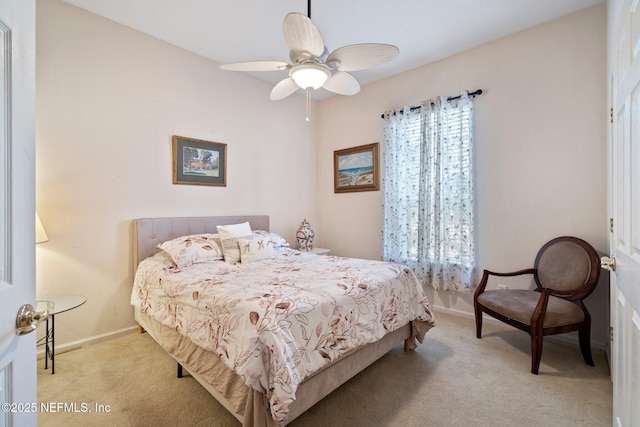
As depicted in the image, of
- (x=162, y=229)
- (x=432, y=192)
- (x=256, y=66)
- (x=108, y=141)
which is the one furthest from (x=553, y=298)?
(x=108, y=141)

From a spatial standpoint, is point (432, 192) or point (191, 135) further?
point (432, 192)

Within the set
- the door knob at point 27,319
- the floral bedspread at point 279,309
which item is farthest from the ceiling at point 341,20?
the door knob at point 27,319

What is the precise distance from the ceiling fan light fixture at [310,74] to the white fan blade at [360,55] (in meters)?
0.11

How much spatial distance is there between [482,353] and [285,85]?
2.86 meters

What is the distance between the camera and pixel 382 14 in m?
2.57

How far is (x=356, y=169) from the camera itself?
13.7ft

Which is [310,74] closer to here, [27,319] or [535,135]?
[27,319]

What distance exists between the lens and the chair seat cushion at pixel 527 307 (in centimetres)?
213

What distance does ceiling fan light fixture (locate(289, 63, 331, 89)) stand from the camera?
1935 millimetres

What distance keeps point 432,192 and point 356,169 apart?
4.06 feet

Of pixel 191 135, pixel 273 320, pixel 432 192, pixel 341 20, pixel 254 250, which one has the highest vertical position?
pixel 341 20

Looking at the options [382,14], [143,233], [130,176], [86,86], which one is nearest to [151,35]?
[86,86]

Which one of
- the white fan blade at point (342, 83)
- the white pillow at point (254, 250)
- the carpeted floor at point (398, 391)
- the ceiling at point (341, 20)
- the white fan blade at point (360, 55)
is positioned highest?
the ceiling at point (341, 20)

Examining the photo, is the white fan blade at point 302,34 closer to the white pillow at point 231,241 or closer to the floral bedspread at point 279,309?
the floral bedspread at point 279,309
